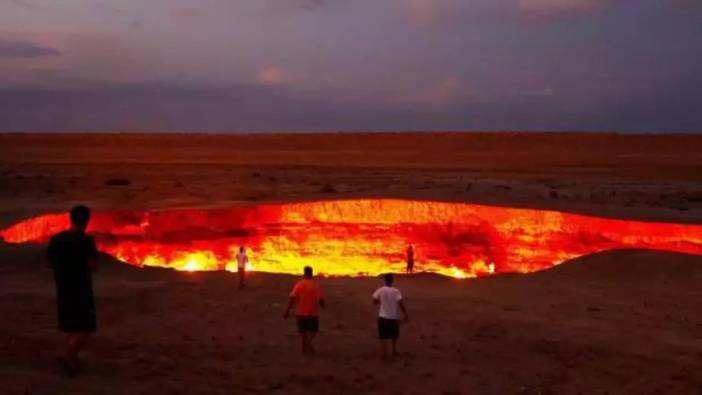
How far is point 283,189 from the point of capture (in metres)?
44.3

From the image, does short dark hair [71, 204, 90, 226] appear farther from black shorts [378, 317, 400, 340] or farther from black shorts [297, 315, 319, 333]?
black shorts [378, 317, 400, 340]

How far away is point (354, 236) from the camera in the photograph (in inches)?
986

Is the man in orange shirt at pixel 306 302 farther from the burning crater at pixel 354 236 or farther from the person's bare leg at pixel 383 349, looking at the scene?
the burning crater at pixel 354 236

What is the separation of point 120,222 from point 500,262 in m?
11.2

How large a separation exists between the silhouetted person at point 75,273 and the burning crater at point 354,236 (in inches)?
557

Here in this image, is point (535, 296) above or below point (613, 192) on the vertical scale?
below

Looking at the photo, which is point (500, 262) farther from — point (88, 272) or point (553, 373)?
point (88, 272)

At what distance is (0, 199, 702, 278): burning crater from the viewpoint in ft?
74.3

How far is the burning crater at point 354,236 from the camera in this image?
22.6 m

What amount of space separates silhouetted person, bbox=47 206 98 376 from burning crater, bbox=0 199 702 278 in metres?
14.1

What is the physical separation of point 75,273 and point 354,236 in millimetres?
17073

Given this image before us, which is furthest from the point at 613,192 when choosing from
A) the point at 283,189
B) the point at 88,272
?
the point at 88,272

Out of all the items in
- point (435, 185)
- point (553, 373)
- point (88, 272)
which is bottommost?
point (553, 373)

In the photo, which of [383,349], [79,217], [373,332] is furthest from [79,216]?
[373,332]
